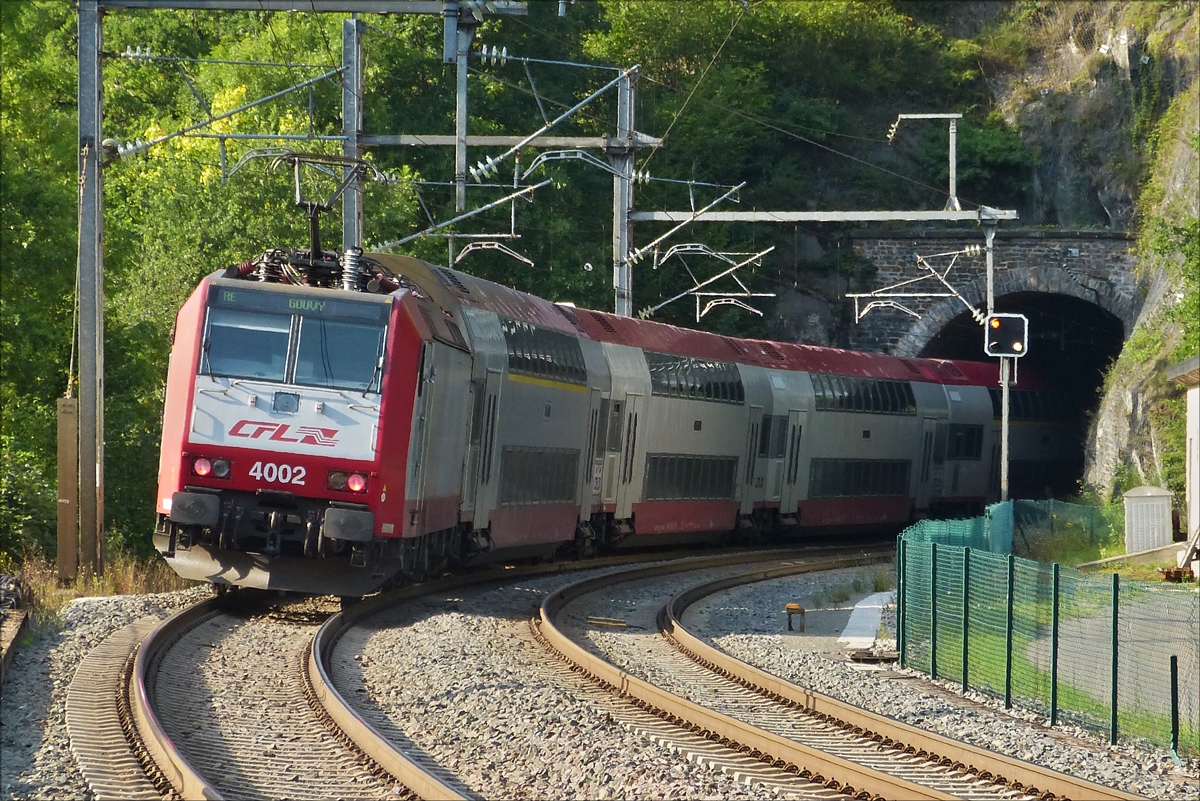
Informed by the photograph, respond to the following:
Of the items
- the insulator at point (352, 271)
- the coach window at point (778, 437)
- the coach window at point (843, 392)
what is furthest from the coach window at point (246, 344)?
the coach window at point (843, 392)

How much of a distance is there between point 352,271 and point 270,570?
2948 mm

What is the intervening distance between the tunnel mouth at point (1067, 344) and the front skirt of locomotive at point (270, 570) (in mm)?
34763

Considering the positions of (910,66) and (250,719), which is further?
(910,66)

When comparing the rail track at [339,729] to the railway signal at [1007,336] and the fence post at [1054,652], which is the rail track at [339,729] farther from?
the railway signal at [1007,336]

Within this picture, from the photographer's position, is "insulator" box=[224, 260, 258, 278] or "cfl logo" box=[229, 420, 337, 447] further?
"insulator" box=[224, 260, 258, 278]

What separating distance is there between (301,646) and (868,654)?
5.53 m

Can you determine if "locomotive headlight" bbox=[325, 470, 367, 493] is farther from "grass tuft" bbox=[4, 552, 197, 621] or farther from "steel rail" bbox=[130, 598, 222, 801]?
"grass tuft" bbox=[4, 552, 197, 621]

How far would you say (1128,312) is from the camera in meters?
44.3

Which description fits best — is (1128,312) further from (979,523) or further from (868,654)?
(868,654)

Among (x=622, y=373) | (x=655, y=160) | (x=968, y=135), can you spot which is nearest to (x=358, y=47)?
(x=622, y=373)

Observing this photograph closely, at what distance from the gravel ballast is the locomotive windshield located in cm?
237

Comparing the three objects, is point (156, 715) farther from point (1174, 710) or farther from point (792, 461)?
A: point (792, 461)

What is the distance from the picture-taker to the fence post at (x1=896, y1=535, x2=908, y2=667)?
49.5 feet

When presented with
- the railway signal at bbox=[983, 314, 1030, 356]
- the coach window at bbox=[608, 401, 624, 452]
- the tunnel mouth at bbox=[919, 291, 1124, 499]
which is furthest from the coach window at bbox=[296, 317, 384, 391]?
the tunnel mouth at bbox=[919, 291, 1124, 499]
